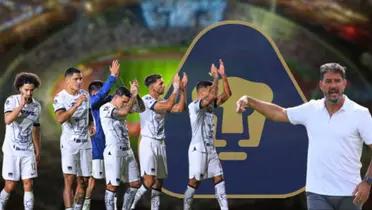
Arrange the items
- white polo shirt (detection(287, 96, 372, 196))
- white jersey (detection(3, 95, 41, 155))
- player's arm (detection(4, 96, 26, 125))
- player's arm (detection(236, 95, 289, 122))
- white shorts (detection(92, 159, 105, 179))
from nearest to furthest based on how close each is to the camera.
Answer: white polo shirt (detection(287, 96, 372, 196))
player's arm (detection(236, 95, 289, 122))
player's arm (detection(4, 96, 26, 125))
white jersey (detection(3, 95, 41, 155))
white shorts (detection(92, 159, 105, 179))

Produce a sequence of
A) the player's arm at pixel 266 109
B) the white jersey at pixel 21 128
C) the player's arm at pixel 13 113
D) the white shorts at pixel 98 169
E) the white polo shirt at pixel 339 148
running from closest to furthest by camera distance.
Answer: the white polo shirt at pixel 339 148, the player's arm at pixel 266 109, the player's arm at pixel 13 113, the white jersey at pixel 21 128, the white shorts at pixel 98 169

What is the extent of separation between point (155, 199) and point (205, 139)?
2.50ft

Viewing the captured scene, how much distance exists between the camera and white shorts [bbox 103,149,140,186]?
6211mm

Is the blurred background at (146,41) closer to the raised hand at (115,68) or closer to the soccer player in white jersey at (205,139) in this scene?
the raised hand at (115,68)

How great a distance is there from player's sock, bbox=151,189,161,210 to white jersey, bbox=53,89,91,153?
30.7 inches

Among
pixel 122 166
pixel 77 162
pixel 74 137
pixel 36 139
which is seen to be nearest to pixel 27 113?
pixel 36 139

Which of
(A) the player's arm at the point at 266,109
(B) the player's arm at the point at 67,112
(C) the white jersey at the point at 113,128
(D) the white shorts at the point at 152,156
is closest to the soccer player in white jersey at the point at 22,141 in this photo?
(B) the player's arm at the point at 67,112

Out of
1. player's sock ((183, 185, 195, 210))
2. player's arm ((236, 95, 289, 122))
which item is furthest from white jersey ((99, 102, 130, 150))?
player's arm ((236, 95, 289, 122))

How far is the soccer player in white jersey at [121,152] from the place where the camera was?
6203mm

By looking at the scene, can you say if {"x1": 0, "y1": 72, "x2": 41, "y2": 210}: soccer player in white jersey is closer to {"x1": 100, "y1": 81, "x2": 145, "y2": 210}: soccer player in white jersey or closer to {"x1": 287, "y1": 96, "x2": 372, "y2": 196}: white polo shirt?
{"x1": 100, "y1": 81, "x2": 145, "y2": 210}: soccer player in white jersey

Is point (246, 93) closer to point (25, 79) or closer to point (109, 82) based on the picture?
point (109, 82)

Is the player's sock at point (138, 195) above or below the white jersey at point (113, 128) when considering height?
below

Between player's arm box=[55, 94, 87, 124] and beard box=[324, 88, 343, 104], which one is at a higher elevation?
player's arm box=[55, 94, 87, 124]

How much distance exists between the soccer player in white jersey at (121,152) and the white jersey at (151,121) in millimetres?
58
